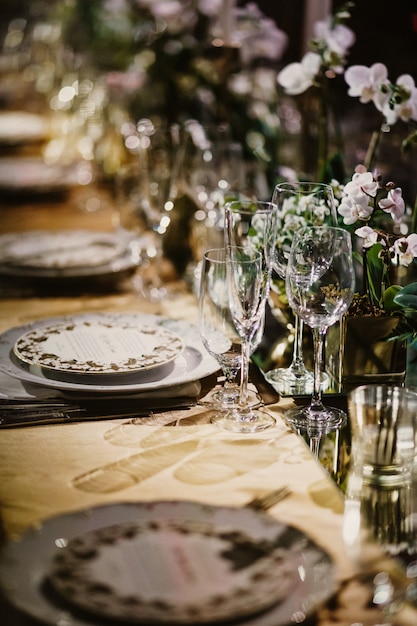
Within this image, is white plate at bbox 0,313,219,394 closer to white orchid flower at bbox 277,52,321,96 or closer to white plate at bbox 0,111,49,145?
white orchid flower at bbox 277,52,321,96

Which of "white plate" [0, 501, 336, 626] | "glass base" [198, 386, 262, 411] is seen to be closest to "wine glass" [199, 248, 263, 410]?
"glass base" [198, 386, 262, 411]

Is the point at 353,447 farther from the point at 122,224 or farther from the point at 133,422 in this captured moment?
the point at 122,224

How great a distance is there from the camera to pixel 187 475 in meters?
1.14

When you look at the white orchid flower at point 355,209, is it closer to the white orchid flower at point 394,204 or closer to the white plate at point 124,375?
the white orchid flower at point 394,204

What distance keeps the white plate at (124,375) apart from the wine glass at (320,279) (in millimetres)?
190

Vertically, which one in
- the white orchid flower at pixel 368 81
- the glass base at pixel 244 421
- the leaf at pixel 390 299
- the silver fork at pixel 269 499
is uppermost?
the white orchid flower at pixel 368 81

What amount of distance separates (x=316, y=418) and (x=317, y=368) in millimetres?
70

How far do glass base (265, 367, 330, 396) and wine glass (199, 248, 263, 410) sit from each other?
98 millimetres

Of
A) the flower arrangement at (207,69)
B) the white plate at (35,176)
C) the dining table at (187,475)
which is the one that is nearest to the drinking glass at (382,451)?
the dining table at (187,475)

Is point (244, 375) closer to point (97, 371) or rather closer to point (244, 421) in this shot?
point (244, 421)

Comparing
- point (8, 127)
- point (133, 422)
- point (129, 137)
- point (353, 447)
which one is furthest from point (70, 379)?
point (8, 127)

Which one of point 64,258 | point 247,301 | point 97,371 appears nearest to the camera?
point 247,301

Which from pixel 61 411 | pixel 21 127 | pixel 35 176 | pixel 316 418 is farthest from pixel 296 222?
pixel 21 127

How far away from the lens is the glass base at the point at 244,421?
4.21ft
